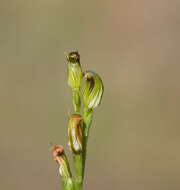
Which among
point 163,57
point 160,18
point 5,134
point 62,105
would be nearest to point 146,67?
point 163,57

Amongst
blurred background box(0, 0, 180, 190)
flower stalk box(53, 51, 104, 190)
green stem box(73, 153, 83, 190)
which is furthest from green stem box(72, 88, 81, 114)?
blurred background box(0, 0, 180, 190)

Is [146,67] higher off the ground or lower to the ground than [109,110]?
higher

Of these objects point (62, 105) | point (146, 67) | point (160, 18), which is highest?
point (160, 18)

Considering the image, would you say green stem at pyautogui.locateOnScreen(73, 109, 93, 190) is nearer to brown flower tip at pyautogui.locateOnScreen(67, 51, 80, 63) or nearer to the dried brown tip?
the dried brown tip

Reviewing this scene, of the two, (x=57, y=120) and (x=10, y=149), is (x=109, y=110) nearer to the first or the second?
(x=57, y=120)

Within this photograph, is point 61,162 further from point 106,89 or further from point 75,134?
point 106,89

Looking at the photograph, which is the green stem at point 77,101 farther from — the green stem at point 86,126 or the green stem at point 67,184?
the green stem at point 67,184

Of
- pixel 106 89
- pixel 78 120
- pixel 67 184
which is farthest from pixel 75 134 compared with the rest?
pixel 106 89
